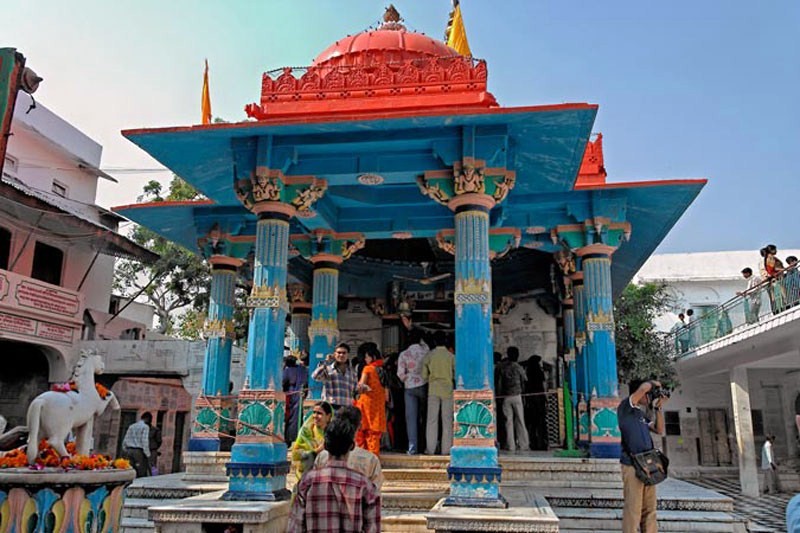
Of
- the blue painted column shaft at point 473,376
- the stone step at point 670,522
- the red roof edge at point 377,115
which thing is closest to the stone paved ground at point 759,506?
the stone step at point 670,522

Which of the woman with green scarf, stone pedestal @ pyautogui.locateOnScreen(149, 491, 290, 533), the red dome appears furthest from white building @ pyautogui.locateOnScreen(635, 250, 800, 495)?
stone pedestal @ pyautogui.locateOnScreen(149, 491, 290, 533)

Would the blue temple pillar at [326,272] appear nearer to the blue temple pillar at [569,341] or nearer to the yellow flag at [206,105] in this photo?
the yellow flag at [206,105]

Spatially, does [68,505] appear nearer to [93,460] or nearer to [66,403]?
[93,460]

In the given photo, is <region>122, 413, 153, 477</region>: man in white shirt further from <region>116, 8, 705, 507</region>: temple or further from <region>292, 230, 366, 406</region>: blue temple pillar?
<region>292, 230, 366, 406</region>: blue temple pillar

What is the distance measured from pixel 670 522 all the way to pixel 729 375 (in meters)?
14.6

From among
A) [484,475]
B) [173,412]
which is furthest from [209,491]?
[173,412]

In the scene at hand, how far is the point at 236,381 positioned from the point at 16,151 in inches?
354

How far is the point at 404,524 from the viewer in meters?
6.98

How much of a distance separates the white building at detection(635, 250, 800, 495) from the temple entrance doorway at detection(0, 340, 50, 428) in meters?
18.6

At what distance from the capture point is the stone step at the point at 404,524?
6.94 metres

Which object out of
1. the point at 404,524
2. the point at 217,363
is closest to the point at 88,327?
the point at 217,363

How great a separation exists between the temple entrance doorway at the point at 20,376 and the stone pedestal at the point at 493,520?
15.4 m

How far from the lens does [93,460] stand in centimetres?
580

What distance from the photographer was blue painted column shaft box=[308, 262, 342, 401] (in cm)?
1077
